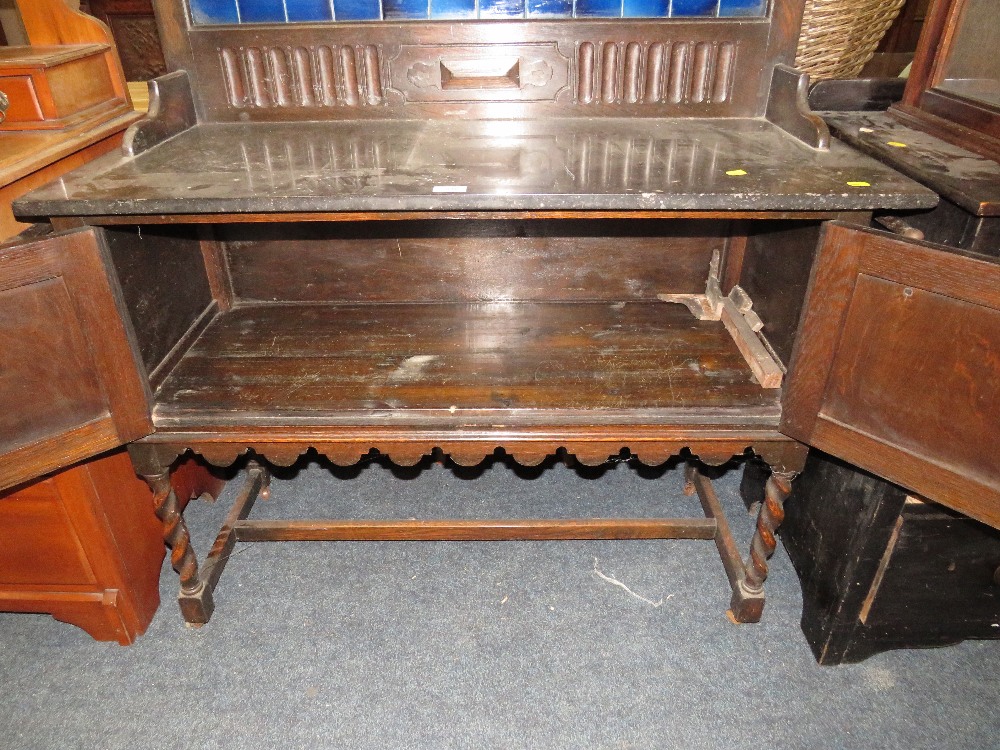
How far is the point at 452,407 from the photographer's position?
1.65 metres

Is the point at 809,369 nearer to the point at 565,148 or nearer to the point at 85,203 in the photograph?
the point at 565,148

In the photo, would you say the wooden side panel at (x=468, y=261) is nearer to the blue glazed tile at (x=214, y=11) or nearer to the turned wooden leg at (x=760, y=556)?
the blue glazed tile at (x=214, y=11)

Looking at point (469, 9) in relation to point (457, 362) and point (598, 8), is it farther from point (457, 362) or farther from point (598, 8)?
point (457, 362)

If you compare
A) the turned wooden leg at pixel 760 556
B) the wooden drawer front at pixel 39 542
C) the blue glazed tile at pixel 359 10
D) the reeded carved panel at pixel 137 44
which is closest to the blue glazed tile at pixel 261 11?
the blue glazed tile at pixel 359 10

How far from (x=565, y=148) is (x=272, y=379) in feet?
2.98

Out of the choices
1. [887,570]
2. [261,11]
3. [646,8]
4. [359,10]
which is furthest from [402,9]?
[887,570]

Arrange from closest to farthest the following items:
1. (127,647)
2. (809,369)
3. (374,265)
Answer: (809,369), (127,647), (374,265)

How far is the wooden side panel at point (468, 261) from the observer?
2.06 m

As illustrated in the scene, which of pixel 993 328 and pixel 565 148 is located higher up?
pixel 565 148

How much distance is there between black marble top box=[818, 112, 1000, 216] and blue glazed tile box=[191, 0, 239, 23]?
1.58 meters

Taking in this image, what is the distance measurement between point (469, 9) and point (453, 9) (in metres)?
0.04

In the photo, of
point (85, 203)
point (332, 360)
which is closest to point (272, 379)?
point (332, 360)

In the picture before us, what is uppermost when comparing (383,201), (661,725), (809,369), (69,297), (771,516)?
(383,201)

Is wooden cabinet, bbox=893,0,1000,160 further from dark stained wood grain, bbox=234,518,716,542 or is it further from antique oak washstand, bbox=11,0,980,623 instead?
dark stained wood grain, bbox=234,518,716,542
